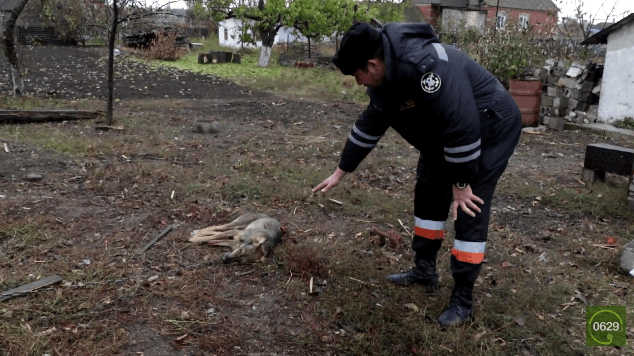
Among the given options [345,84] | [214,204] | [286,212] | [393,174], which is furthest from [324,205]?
[345,84]

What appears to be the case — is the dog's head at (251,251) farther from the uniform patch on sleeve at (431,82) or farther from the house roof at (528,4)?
the house roof at (528,4)

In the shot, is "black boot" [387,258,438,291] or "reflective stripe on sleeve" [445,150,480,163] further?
"black boot" [387,258,438,291]

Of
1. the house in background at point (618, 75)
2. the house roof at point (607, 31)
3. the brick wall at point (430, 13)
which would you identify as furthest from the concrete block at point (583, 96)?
the brick wall at point (430, 13)

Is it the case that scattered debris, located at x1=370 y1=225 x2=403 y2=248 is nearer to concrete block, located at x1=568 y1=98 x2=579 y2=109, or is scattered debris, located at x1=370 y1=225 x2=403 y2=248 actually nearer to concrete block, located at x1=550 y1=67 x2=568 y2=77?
concrete block, located at x1=550 y1=67 x2=568 y2=77

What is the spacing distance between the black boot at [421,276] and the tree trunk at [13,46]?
31.8ft

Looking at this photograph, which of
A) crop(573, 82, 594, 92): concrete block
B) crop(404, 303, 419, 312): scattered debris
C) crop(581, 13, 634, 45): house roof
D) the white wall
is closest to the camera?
crop(404, 303, 419, 312): scattered debris

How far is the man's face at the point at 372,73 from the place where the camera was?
2.56 m

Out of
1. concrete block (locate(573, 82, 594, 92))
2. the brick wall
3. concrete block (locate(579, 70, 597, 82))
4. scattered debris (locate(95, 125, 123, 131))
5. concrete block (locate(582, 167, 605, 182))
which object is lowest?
concrete block (locate(582, 167, 605, 182))

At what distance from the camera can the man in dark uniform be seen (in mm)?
2473

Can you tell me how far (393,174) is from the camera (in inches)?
254

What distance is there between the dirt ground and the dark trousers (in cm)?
40

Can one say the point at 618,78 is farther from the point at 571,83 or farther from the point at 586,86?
the point at 586,86

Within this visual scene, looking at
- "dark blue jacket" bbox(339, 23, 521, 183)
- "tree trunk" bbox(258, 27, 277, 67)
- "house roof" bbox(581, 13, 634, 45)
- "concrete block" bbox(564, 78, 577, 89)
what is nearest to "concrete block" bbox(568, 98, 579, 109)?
"concrete block" bbox(564, 78, 577, 89)

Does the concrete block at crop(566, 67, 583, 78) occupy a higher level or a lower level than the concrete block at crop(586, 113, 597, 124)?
higher
